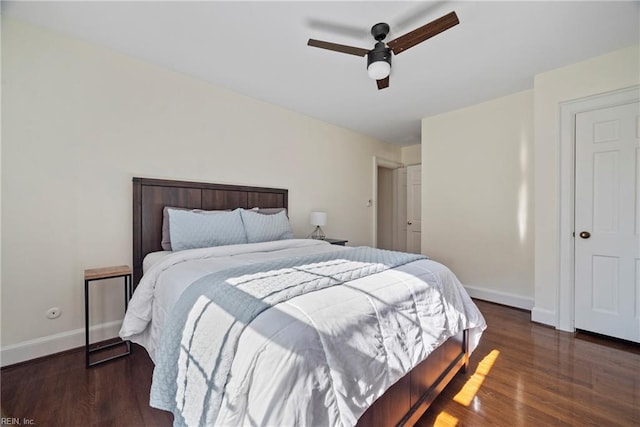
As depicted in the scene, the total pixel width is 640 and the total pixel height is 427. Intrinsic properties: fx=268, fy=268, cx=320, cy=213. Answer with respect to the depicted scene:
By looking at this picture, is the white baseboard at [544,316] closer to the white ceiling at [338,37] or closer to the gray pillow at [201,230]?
the white ceiling at [338,37]

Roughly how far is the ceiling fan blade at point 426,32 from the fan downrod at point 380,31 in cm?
14

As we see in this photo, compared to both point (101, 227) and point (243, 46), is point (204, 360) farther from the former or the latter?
point (243, 46)

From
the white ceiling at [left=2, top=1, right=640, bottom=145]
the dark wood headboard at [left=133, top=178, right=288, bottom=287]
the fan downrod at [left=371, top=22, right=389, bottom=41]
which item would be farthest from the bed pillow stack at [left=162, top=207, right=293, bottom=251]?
the fan downrod at [left=371, top=22, right=389, bottom=41]

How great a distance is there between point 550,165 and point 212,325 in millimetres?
3291

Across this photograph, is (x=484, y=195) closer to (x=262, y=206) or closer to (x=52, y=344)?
(x=262, y=206)

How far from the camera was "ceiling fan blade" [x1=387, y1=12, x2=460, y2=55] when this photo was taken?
5.13 ft

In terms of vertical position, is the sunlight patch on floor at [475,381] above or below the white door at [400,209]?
below

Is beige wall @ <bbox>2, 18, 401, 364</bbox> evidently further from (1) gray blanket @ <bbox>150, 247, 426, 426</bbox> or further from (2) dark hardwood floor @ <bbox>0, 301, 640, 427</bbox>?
(1) gray blanket @ <bbox>150, 247, 426, 426</bbox>

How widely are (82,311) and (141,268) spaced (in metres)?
0.50

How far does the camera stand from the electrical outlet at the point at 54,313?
2.06m

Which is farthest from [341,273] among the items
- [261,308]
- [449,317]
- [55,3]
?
[55,3]

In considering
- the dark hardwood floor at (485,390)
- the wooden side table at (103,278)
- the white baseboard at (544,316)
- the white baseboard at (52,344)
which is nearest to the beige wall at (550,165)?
the white baseboard at (544,316)

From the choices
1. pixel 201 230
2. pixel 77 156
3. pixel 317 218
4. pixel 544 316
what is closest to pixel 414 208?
pixel 317 218

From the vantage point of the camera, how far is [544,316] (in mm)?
2688
